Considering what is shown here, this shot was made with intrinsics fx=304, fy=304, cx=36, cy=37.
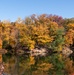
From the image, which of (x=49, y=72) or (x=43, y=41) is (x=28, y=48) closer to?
(x=43, y=41)

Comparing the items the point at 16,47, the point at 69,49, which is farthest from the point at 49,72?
the point at 69,49

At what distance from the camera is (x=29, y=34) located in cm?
5644

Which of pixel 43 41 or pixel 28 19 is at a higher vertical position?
pixel 28 19

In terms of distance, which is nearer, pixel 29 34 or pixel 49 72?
pixel 49 72

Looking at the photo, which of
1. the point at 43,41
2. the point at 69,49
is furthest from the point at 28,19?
the point at 69,49

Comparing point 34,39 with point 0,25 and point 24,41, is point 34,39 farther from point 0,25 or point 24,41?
point 0,25

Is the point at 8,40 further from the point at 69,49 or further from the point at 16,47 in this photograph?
the point at 69,49

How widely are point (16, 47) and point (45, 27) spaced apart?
7.13 meters

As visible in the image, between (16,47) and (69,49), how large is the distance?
37.3 ft

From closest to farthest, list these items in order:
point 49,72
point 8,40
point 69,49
Answer: 1. point 49,72
2. point 8,40
3. point 69,49

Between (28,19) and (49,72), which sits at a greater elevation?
(28,19)

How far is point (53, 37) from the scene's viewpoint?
2259 inches

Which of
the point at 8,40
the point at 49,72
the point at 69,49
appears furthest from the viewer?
the point at 69,49

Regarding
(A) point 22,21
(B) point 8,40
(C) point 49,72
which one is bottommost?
(C) point 49,72
